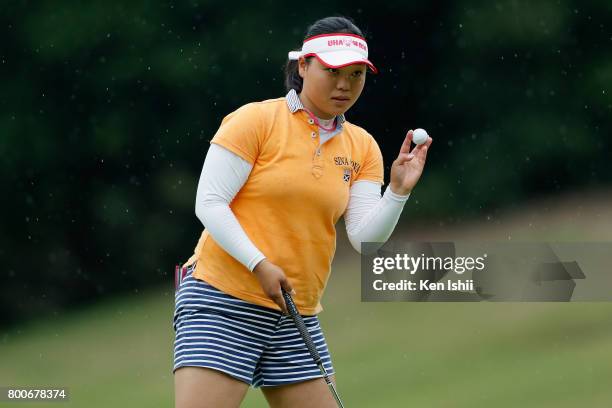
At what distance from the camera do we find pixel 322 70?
4285 millimetres

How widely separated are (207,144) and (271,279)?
7.88m

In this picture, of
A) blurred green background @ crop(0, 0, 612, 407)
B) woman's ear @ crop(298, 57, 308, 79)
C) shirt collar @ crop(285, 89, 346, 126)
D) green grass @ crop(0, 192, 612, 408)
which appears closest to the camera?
shirt collar @ crop(285, 89, 346, 126)

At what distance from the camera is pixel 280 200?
416 centimetres

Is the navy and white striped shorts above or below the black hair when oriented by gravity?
below

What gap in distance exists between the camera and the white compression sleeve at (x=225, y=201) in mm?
4062

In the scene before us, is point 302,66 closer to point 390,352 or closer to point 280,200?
point 280,200

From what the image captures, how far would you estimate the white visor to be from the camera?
4.24m

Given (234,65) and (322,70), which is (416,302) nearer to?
(234,65)

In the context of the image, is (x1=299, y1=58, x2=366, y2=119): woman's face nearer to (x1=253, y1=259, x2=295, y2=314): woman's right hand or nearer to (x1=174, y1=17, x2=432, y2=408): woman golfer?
(x1=174, y1=17, x2=432, y2=408): woman golfer

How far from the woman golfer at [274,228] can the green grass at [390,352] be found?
5277 millimetres

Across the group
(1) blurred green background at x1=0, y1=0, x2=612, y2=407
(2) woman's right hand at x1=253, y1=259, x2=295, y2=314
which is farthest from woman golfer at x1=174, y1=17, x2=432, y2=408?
(1) blurred green background at x1=0, y1=0, x2=612, y2=407

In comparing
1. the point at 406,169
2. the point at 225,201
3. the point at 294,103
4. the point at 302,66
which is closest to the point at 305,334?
the point at 225,201

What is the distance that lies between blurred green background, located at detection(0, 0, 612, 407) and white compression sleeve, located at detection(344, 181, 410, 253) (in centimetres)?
698

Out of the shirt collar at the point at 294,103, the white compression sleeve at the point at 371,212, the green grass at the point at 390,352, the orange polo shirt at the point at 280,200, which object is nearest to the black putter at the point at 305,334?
the orange polo shirt at the point at 280,200
